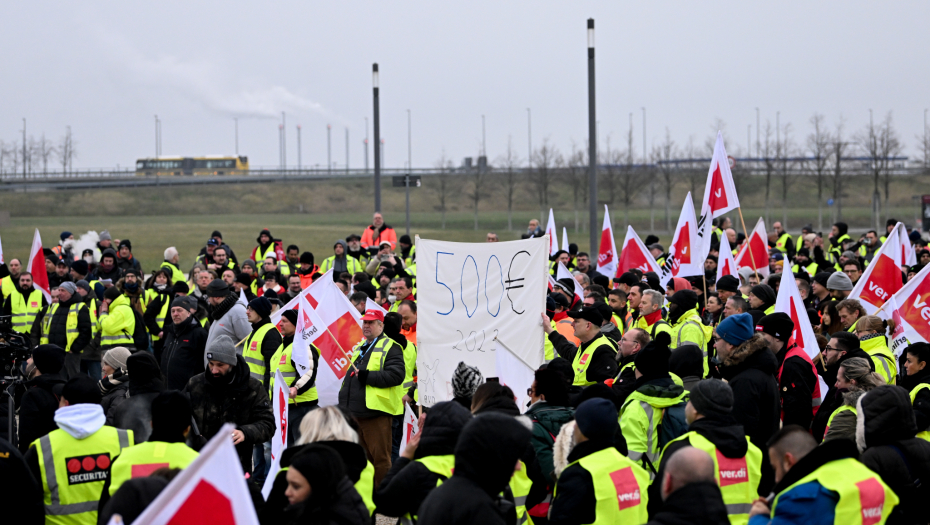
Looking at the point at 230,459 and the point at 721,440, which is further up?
the point at 230,459

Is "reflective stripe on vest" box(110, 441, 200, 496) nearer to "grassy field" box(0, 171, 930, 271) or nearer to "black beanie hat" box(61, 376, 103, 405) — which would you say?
"black beanie hat" box(61, 376, 103, 405)

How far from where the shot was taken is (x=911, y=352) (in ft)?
20.9

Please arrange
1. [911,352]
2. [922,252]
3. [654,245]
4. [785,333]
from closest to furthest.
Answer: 1. [911,352]
2. [785,333]
3. [922,252]
4. [654,245]

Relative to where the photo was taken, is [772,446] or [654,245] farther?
[654,245]

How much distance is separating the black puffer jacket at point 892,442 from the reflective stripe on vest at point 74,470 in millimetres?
4207

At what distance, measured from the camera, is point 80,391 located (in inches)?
208

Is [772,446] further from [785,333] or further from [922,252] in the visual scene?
[922,252]

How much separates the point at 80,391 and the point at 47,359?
99 cm

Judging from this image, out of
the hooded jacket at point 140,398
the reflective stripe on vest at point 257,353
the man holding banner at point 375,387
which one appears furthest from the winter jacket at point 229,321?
the hooded jacket at point 140,398

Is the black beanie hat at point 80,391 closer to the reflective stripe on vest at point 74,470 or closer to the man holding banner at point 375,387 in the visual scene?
the reflective stripe on vest at point 74,470

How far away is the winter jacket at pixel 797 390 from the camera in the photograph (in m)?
6.66

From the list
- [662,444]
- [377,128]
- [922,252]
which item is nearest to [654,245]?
[922,252]

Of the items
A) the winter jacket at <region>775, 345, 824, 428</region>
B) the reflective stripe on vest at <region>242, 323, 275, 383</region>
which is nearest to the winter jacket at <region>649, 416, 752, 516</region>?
the winter jacket at <region>775, 345, 824, 428</region>

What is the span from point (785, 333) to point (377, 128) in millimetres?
14085
